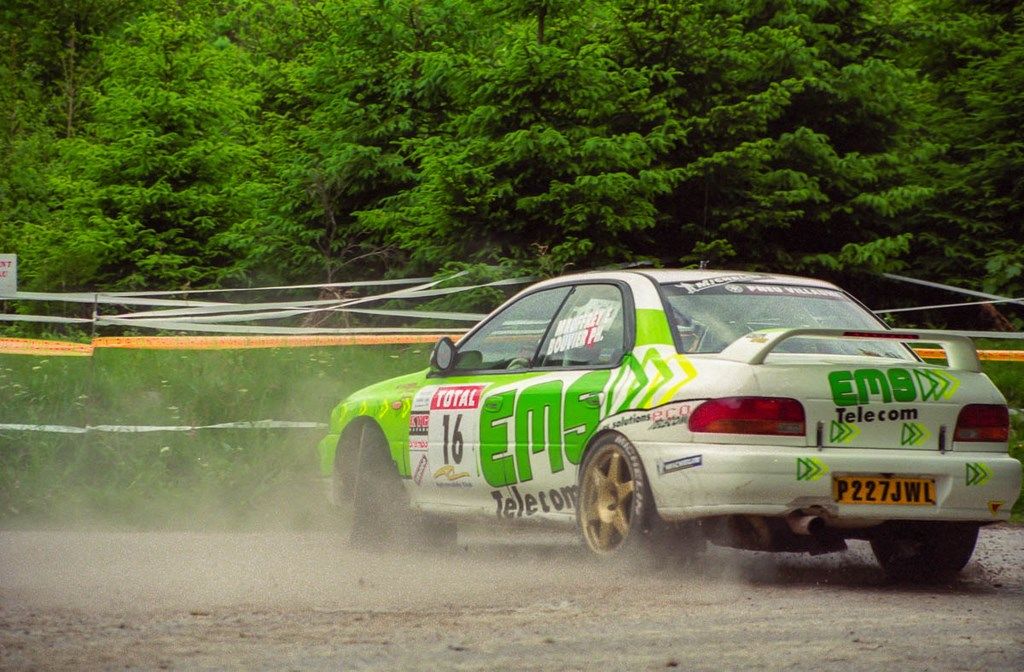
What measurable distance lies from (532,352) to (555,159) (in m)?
9.06

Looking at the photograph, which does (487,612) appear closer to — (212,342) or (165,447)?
(165,447)

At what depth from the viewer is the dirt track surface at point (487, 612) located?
5230 millimetres

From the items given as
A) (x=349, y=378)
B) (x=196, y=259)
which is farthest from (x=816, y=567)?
(x=196, y=259)

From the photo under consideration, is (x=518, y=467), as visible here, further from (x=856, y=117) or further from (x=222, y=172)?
(x=222, y=172)

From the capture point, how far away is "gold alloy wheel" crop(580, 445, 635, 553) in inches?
291

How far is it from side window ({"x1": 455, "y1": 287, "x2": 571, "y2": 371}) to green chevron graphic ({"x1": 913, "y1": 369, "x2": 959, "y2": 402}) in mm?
2007

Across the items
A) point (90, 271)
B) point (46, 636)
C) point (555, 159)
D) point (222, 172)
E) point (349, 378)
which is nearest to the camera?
point (46, 636)

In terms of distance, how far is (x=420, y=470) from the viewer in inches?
354

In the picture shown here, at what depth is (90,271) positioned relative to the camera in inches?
922

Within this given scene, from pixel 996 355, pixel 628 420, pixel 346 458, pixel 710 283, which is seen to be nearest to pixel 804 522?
pixel 628 420

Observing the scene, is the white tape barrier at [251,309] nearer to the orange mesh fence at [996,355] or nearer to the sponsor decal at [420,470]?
the orange mesh fence at [996,355]

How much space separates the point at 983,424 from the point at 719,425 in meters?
1.34

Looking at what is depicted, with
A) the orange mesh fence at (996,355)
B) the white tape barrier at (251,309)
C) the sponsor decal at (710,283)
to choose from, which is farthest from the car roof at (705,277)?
the orange mesh fence at (996,355)

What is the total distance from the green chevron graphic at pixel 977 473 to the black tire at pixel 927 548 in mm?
245
